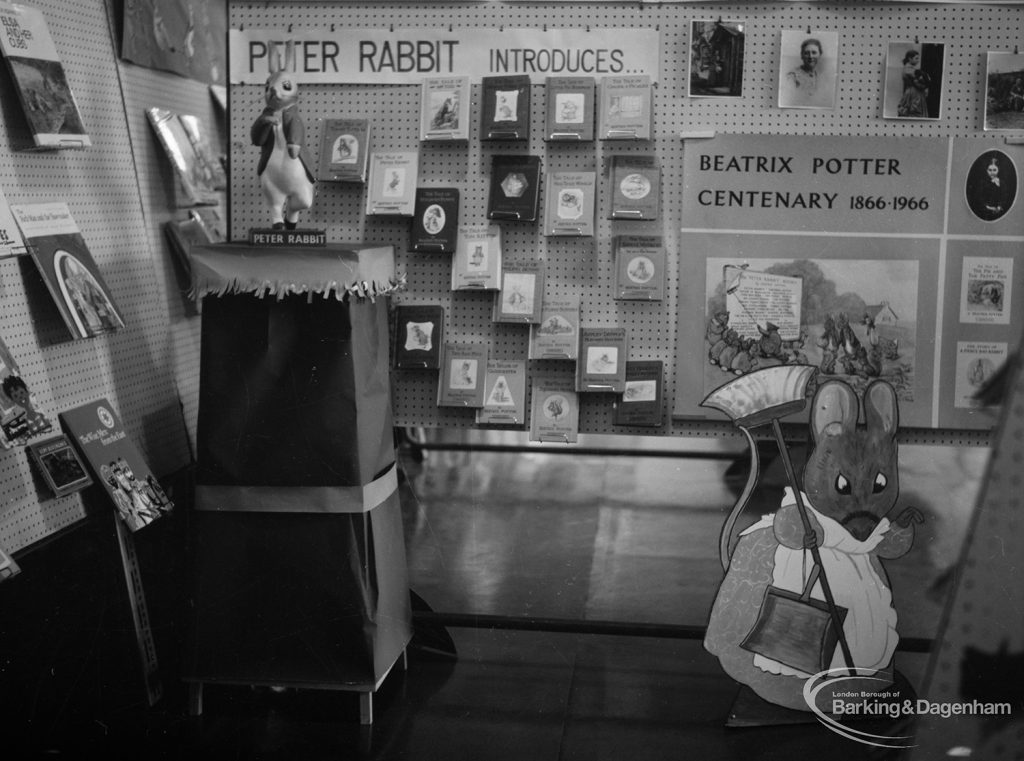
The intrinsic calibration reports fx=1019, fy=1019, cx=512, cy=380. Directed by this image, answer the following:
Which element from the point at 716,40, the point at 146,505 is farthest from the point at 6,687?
the point at 716,40

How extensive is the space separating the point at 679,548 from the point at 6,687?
8.71 ft

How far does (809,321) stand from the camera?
2676mm

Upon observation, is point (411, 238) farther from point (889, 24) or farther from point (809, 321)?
point (889, 24)

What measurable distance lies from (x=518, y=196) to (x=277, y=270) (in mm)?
669

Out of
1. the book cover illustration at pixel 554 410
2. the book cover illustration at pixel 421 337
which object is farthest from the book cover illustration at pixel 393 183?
the book cover illustration at pixel 554 410

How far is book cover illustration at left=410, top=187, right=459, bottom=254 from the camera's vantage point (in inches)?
108

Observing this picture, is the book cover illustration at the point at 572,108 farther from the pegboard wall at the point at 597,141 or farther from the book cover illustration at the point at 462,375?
the book cover illustration at the point at 462,375

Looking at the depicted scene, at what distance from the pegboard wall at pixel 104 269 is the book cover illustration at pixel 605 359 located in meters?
1.38

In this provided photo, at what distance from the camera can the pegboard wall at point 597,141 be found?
260cm

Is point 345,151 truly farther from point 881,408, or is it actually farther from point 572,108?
point 881,408

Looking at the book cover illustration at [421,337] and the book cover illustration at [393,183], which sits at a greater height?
the book cover illustration at [393,183]

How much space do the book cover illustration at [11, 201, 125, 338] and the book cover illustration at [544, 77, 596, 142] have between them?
131 cm

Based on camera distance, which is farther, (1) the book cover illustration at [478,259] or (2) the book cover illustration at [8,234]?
(1) the book cover illustration at [478,259]

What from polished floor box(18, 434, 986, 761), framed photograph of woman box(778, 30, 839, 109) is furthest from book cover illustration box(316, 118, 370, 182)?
polished floor box(18, 434, 986, 761)
